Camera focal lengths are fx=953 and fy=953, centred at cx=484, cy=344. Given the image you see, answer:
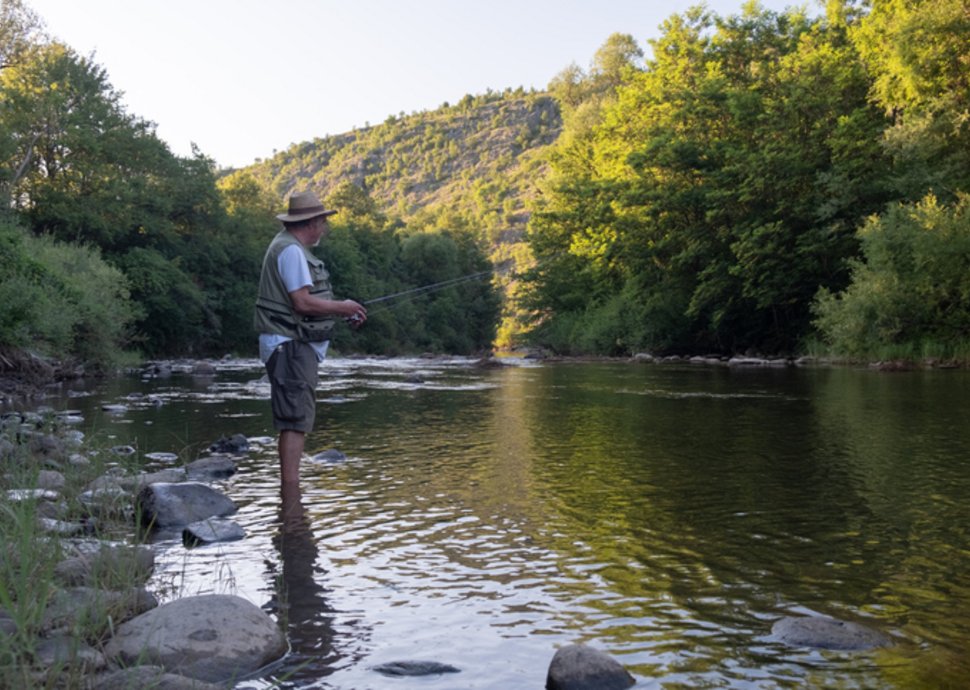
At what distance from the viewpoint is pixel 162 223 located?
44562 mm

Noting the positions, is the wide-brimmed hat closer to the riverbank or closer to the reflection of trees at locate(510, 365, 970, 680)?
the reflection of trees at locate(510, 365, 970, 680)

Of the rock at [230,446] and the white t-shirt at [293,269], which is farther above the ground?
the white t-shirt at [293,269]

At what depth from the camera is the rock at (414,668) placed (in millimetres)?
3531

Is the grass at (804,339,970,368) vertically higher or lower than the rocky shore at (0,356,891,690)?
higher

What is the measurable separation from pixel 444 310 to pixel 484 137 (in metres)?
111

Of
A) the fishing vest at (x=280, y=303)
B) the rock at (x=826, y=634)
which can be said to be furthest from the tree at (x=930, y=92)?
the rock at (x=826, y=634)

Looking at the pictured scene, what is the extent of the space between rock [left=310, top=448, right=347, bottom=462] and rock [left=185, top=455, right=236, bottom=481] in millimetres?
933

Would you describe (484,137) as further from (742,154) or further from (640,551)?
(640,551)

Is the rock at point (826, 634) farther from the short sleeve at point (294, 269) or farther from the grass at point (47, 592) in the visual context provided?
the short sleeve at point (294, 269)

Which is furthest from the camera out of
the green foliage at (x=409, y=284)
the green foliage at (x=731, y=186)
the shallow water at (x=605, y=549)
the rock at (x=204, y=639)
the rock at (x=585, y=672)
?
the green foliage at (x=409, y=284)

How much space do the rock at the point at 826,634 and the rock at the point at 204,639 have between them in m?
2.01

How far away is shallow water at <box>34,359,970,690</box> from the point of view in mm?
3682

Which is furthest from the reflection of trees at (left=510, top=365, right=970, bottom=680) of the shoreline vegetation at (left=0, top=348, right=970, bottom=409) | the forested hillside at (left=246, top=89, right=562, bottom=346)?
the forested hillside at (left=246, top=89, right=562, bottom=346)

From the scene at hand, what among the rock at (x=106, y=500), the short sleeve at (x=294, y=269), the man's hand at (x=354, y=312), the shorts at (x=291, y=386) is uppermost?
the short sleeve at (x=294, y=269)
